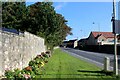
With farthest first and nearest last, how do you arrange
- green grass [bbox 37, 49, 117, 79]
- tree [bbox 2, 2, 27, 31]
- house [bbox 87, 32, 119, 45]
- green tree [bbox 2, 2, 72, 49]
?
house [bbox 87, 32, 119, 45]
tree [bbox 2, 2, 27, 31]
green tree [bbox 2, 2, 72, 49]
green grass [bbox 37, 49, 117, 79]

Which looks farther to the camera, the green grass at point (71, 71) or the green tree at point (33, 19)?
the green tree at point (33, 19)

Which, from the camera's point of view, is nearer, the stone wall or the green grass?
the stone wall

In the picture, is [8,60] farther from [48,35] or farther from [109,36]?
[109,36]

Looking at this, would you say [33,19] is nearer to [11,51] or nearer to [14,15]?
[14,15]

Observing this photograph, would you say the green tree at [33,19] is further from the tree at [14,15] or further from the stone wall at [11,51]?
the stone wall at [11,51]

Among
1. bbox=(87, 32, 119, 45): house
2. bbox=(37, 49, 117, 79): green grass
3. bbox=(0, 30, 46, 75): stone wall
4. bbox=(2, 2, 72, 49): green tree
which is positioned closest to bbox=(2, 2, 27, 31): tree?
bbox=(2, 2, 72, 49): green tree

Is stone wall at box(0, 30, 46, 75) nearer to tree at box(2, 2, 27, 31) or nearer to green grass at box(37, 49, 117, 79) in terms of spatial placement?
green grass at box(37, 49, 117, 79)

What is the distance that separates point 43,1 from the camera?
41875 millimetres

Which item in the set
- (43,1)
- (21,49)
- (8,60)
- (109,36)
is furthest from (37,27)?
(109,36)

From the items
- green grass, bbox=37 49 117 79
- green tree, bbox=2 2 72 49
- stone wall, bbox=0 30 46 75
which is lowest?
green grass, bbox=37 49 117 79

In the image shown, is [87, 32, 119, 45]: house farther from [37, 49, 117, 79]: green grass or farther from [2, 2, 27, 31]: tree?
[37, 49, 117, 79]: green grass

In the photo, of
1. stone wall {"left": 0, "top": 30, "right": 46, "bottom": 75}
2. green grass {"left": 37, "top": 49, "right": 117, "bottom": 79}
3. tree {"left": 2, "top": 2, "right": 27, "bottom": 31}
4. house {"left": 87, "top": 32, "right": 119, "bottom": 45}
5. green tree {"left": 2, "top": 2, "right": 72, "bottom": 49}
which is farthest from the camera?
house {"left": 87, "top": 32, "right": 119, "bottom": 45}

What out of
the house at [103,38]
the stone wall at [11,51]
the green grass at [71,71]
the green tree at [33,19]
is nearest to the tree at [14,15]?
the green tree at [33,19]

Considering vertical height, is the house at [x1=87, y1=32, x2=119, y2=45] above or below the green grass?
above
